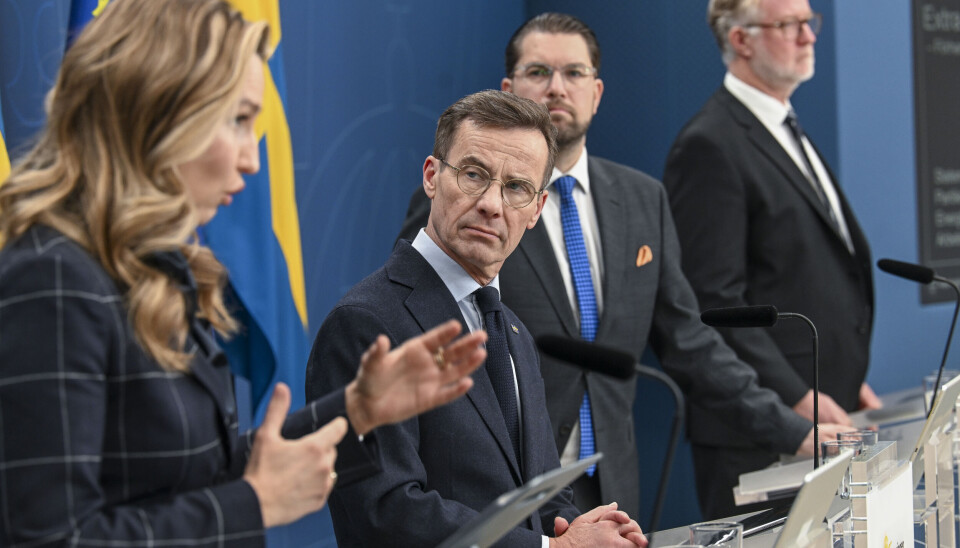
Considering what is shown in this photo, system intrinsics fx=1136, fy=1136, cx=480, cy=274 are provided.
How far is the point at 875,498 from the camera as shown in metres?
1.82

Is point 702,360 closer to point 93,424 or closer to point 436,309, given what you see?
point 436,309

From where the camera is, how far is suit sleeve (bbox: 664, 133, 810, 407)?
3213 mm

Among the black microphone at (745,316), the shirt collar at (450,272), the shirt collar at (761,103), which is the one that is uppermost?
the shirt collar at (761,103)

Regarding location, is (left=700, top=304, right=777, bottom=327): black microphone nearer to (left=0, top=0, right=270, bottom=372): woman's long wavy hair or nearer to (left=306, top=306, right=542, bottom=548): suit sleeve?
(left=306, top=306, right=542, bottom=548): suit sleeve

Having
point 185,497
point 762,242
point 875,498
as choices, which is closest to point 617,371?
point 185,497

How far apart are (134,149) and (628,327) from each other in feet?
5.64

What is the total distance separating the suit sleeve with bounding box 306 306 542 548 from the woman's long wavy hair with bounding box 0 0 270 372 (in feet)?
1.69

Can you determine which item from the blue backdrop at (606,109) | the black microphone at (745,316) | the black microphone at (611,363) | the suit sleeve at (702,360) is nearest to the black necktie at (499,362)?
the black microphone at (745,316)

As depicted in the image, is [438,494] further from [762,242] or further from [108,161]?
[762,242]

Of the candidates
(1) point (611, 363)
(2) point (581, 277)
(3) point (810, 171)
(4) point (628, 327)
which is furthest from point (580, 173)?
(1) point (611, 363)

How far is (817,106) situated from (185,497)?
11.3 ft

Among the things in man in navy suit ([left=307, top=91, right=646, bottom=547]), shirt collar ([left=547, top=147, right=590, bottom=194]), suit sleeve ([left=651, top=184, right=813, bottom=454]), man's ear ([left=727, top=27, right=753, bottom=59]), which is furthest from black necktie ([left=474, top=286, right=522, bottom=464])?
man's ear ([left=727, top=27, right=753, bottom=59])

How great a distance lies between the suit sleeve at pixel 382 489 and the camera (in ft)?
5.56

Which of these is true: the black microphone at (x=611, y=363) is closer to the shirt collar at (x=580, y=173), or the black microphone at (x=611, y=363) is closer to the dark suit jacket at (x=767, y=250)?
the shirt collar at (x=580, y=173)
